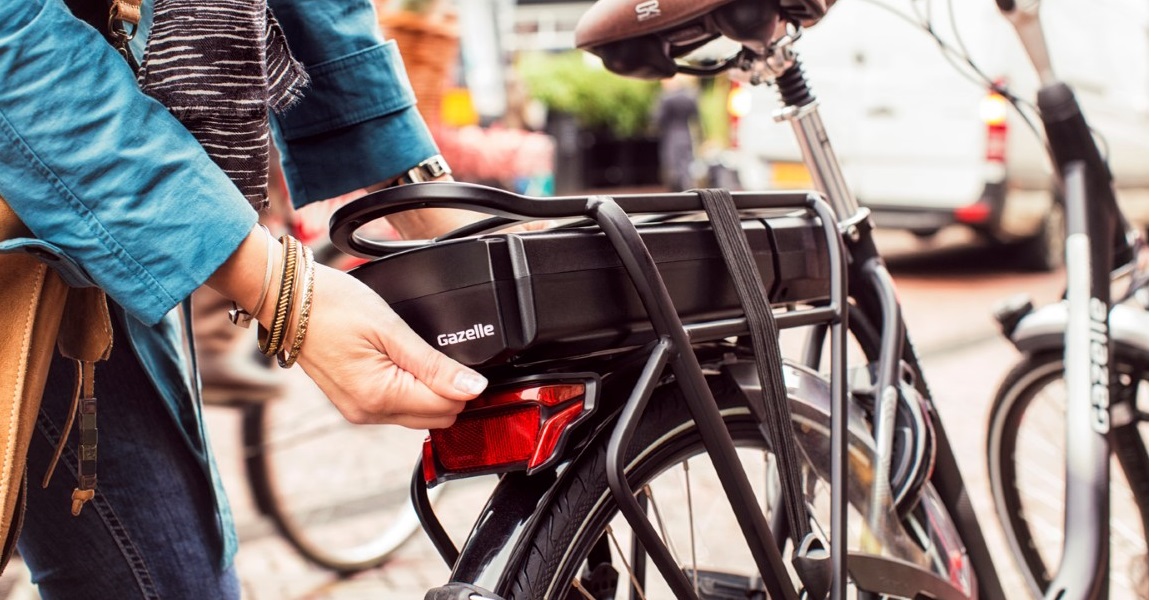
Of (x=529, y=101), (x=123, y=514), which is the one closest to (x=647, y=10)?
(x=123, y=514)

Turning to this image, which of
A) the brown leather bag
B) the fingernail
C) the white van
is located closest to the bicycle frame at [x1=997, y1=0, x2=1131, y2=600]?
the fingernail

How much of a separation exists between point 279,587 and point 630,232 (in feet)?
7.55

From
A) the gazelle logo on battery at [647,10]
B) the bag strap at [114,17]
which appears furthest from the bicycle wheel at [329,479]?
the bag strap at [114,17]

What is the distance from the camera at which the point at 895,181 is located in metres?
8.02

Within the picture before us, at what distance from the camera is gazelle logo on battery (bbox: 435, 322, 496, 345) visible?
94 centimetres

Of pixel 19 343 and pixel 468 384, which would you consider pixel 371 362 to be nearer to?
pixel 468 384

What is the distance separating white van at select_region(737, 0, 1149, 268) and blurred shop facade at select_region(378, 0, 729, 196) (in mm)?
1952

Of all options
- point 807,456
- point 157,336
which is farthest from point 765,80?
point 157,336

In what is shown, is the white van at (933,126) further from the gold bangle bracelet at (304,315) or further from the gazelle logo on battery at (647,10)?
the gold bangle bracelet at (304,315)

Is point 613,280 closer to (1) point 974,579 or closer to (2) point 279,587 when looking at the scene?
(1) point 974,579

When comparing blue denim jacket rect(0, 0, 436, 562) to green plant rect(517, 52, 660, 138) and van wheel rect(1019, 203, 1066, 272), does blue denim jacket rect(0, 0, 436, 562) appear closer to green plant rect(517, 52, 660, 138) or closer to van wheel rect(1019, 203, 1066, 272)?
van wheel rect(1019, 203, 1066, 272)

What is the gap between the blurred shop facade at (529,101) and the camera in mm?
3465

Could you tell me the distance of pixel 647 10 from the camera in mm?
1348

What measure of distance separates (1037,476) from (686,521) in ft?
4.69
